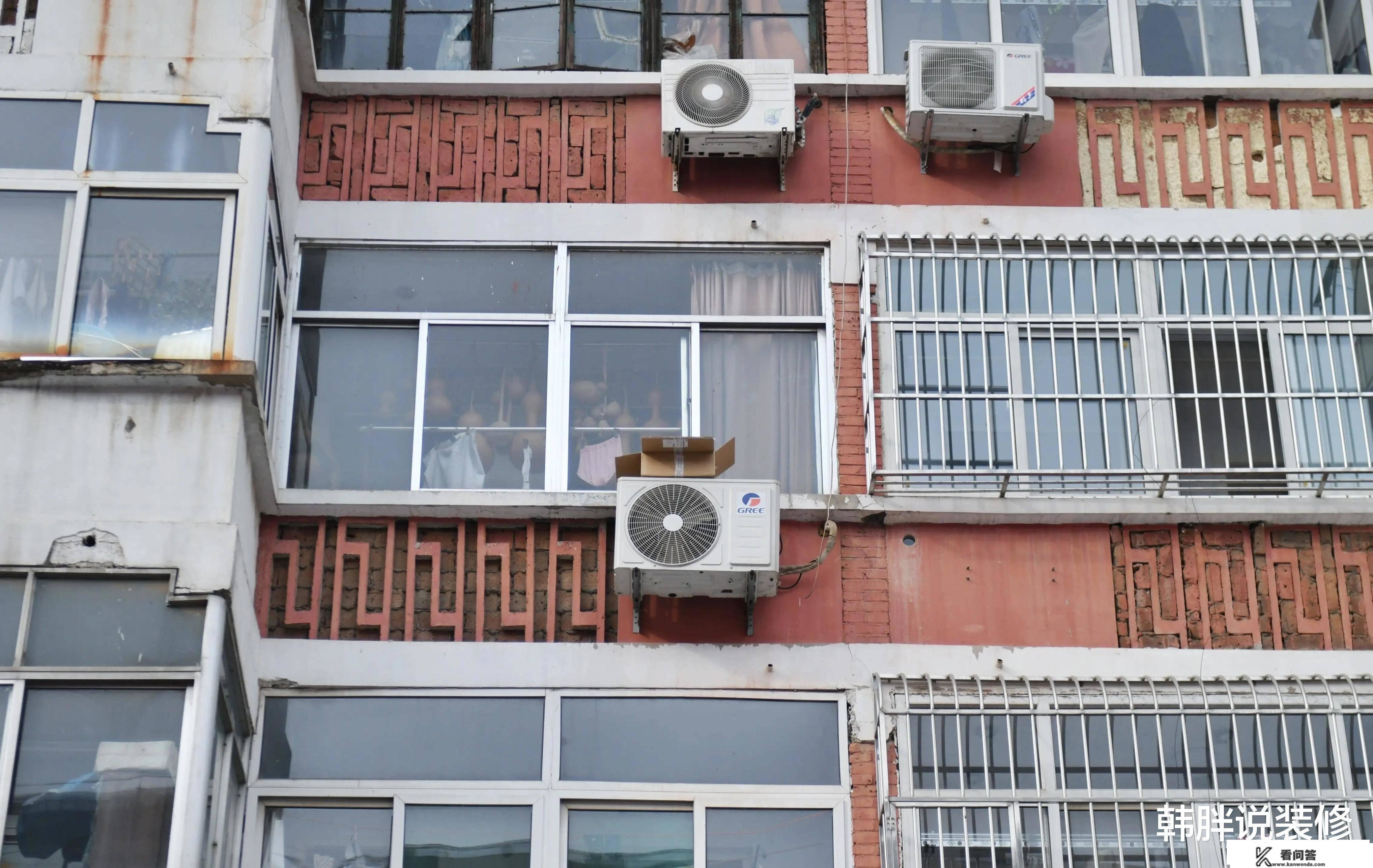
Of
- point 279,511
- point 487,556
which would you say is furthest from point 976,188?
point 279,511

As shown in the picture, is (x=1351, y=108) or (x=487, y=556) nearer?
(x=487, y=556)

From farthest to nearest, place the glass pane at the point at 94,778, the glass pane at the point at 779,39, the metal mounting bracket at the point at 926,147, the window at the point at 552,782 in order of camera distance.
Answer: the glass pane at the point at 779,39, the metal mounting bracket at the point at 926,147, the window at the point at 552,782, the glass pane at the point at 94,778

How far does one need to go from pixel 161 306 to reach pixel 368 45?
9.37ft

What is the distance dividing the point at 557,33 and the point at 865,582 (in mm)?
3934

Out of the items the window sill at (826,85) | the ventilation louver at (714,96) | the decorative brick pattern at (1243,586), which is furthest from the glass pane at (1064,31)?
the decorative brick pattern at (1243,586)

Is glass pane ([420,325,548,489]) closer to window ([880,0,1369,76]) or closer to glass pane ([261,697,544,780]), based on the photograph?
glass pane ([261,697,544,780])

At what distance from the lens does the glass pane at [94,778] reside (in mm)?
7977

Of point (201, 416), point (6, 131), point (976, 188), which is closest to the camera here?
point (201, 416)

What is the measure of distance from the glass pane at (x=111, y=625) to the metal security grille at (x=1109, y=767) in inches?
134

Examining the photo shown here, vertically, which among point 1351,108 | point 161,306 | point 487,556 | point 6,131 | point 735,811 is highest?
point 1351,108

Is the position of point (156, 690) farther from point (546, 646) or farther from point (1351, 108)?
point (1351, 108)

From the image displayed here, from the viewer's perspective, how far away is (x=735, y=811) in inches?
361

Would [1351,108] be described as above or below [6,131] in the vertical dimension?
above

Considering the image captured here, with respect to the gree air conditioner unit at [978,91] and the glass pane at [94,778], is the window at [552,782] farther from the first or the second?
the gree air conditioner unit at [978,91]
